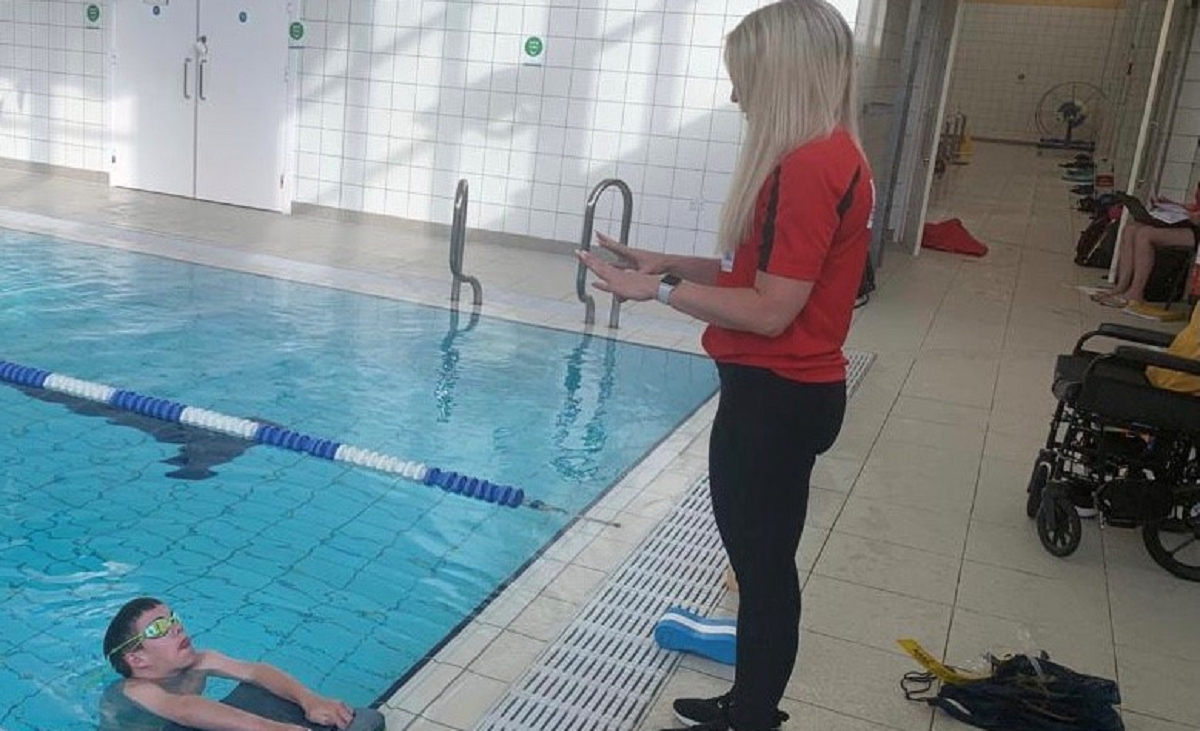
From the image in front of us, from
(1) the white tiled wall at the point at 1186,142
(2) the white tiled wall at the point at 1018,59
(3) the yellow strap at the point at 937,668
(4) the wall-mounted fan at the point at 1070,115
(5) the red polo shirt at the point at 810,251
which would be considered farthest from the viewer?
(2) the white tiled wall at the point at 1018,59

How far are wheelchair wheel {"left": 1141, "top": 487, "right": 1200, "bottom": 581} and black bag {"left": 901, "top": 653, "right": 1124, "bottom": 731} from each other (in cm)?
101

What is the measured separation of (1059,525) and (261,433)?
9.40 ft

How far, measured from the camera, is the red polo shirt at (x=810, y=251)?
5.75ft

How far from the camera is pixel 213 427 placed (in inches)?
167

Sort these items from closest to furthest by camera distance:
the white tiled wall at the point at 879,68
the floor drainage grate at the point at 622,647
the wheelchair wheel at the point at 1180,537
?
1. the floor drainage grate at the point at 622,647
2. the wheelchair wheel at the point at 1180,537
3. the white tiled wall at the point at 879,68

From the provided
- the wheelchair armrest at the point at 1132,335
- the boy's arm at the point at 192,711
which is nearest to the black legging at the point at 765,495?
the boy's arm at the point at 192,711

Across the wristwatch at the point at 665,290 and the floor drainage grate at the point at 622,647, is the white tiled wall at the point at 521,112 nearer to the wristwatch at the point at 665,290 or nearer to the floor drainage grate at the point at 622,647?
the floor drainage grate at the point at 622,647

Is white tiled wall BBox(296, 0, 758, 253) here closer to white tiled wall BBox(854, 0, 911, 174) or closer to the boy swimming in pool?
white tiled wall BBox(854, 0, 911, 174)

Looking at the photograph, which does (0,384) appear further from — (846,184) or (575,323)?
(846,184)

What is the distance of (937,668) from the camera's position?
2609mm

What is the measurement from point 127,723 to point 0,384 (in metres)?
2.81

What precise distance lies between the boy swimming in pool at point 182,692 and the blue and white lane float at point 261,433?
1.46 metres

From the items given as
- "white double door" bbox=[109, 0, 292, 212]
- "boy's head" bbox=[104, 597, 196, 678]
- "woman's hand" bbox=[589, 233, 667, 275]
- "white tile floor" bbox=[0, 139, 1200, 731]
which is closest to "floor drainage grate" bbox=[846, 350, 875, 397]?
"white tile floor" bbox=[0, 139, 1200, 731]

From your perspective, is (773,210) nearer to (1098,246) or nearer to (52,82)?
(1098,246)
